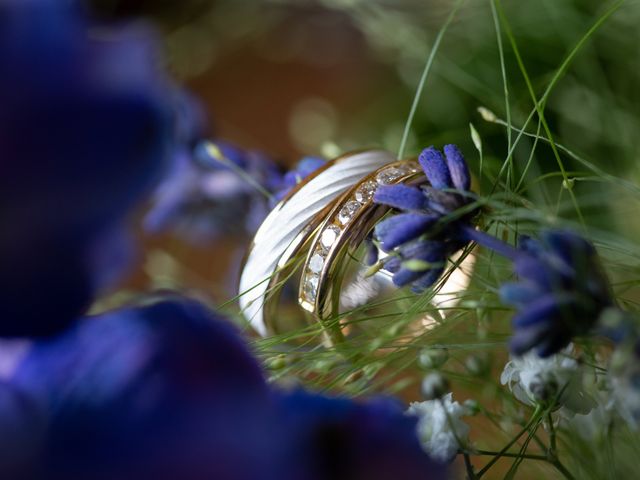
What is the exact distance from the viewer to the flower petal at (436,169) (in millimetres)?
156

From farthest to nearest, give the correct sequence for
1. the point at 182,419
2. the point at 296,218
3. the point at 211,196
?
the point at 211,196 → the point at 296,218 → the point at 182,419

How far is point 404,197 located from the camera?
15 cm

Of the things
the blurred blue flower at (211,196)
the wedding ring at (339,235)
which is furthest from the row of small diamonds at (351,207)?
the blurred blue flower at (211,196)

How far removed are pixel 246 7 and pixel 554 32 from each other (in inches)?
9.4

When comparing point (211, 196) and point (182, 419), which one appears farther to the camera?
point (211, 196)

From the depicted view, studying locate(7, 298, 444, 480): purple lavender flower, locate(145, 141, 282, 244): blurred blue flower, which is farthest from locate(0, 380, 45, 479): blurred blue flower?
locate(145, 141, 282, 244): blurred blue flower

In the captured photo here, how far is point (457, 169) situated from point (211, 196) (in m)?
0.17

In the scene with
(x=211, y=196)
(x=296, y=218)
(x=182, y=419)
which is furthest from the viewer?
(x=211, y=196)

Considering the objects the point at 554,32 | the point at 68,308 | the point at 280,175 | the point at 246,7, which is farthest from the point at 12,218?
the point at 246,7

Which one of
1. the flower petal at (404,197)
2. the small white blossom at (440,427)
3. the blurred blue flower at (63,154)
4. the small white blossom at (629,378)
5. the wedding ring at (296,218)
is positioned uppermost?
the blurred blue flower at (63,154)

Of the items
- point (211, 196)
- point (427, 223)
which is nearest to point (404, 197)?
point (427, 223)

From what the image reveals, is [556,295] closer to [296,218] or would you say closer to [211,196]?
[296,218]

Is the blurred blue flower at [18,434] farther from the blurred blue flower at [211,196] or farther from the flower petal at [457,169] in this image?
the blurred blue flower at [211,196]

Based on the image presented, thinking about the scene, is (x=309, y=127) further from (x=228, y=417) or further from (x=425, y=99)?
(x=228, y=417)
